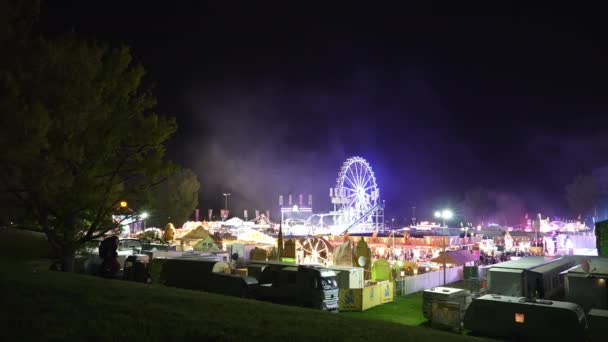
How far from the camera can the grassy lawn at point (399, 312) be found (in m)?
17.9

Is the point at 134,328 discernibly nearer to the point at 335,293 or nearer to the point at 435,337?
the point at 435,337

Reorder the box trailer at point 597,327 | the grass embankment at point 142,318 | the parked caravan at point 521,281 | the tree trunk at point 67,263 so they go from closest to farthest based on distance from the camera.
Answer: the grass embankment at point 142,318 < the box trailer at point 597,327 < the tree trunk at point 67,263 < the parked caravan at point 521,281

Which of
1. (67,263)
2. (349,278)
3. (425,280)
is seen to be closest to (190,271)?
(67,263)

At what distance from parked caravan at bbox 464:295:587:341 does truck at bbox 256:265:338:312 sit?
17.5 feet

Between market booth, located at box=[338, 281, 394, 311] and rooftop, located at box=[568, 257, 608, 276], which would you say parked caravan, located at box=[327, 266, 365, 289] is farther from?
rooftop, located at box=[568, 257, 608, 276]

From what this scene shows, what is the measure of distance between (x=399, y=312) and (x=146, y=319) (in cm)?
1510

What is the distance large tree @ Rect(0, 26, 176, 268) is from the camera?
10273mm

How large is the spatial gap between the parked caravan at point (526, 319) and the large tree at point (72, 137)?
36.7ft

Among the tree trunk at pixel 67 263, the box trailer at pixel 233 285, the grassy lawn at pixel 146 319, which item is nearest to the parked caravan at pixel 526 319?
the grassy lawn at pixel 146 319

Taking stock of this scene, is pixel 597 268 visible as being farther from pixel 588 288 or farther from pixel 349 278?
pixel 349 278

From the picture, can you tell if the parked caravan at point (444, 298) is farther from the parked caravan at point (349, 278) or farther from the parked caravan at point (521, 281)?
the parked caravan at point (349, 278)

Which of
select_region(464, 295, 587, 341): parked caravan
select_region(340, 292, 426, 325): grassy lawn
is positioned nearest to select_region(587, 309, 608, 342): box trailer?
select_region(464, 295, 587, 341): parked caravan

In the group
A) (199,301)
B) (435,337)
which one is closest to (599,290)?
(435,337)

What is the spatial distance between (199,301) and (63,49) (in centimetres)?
738
